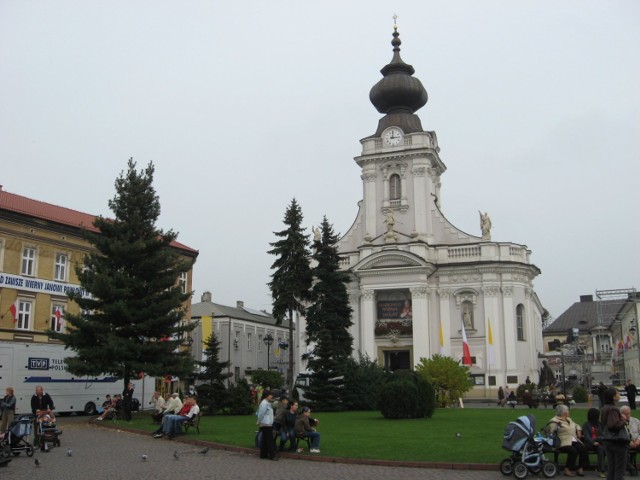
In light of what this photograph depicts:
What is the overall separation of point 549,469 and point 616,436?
2474 millimetres

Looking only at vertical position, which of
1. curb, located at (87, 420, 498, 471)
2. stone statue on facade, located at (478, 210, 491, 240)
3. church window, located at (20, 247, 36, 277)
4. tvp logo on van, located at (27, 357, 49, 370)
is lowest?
curb, located at (87, 420, 498, 471)

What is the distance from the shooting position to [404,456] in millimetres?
15516

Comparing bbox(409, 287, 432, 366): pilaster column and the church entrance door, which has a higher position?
bbox(409, 287, 432, 366): pilaster column

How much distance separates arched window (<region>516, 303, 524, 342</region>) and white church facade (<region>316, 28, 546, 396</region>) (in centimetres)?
7

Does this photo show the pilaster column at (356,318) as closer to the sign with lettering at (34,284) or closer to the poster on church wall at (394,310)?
the poster on church wall at (394,310)

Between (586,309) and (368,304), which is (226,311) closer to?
(368,304)

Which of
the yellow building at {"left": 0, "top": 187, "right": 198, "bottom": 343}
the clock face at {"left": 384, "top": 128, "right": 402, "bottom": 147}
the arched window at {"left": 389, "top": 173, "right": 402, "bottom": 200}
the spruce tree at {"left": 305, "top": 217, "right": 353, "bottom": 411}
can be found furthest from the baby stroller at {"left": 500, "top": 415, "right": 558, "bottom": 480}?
the clock face at {"left": 384, "top": 128, "right": 402, "bottom": 147}

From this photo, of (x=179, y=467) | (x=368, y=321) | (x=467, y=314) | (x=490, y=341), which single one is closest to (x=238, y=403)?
(x=179, y=467)

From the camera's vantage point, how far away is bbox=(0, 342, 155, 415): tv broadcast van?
3100 centimetres

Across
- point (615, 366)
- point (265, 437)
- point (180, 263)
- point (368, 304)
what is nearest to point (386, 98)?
point (368, 304)

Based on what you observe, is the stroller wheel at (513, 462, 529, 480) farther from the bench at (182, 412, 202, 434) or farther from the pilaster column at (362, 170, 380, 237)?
the pilaster column at (362, 170, 380, 237)

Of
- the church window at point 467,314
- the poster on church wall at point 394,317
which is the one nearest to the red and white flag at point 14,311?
the poster on church wall at point 394,317

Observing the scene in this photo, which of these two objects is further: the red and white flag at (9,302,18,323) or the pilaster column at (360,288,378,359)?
the pilaster column at (360,288,378,359)

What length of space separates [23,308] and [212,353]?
425 inches
